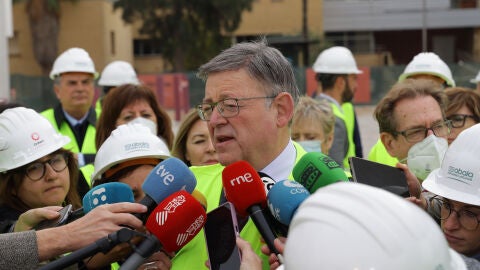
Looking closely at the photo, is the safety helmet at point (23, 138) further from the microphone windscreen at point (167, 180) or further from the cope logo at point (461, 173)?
the cope logo at point (461, 173)

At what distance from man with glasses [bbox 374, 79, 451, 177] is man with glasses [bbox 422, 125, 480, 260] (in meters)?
1.34

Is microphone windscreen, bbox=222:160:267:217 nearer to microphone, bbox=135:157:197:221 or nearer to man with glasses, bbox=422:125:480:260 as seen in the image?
microphone, bbox=135:157:197:221

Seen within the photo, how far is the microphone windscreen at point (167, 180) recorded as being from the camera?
294 centimetres

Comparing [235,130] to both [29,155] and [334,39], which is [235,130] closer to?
[29,155]

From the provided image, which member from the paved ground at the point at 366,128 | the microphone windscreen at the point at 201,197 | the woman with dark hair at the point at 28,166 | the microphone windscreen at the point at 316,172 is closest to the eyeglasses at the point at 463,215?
the microphone windscreen at the point at 316,172

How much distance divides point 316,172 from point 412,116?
2103 millimetres

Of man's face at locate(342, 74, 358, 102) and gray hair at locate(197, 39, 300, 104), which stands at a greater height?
gray hair at locate(197, 39, 300, 104)

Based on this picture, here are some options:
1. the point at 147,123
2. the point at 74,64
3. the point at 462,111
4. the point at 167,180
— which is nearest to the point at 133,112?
the point at 147,123

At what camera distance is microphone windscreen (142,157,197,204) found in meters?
2.94

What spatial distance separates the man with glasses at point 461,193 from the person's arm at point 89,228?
1209 mm

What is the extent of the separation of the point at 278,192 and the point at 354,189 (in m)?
0.76

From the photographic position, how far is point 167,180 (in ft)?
9.72

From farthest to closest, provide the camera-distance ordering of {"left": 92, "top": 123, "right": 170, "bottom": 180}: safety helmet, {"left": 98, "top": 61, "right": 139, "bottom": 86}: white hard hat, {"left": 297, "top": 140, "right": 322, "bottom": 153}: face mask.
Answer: {"left": 98, "top": 61, "right": 139, "bottom": 86}: white hard hat
{"left": 297, "top": 140, "right": 322, "bottom": 153}: face mask
{"left": 92, "top": 123, "right": 170, "bottom": 180}: safety helmet

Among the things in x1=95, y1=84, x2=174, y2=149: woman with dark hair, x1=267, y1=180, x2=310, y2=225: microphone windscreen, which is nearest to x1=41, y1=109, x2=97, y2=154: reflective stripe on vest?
x1=95, y1=84, x2=174, y2=149: woman with dark hair
